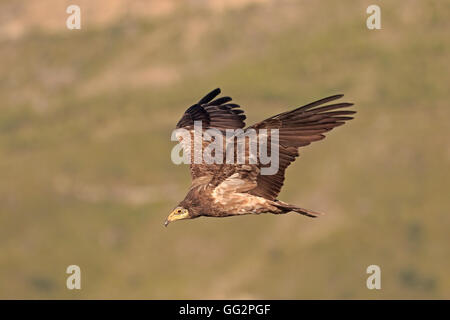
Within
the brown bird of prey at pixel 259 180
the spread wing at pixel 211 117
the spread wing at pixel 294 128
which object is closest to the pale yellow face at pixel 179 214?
the brown bird of prey at pixel 259 180

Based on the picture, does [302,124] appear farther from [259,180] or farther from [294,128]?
[259,180]

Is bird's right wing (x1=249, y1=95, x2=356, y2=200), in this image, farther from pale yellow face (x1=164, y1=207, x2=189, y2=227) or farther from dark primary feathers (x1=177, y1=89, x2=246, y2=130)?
dark primary feathers (x1=177, y1=89, x2=246, y2=130)

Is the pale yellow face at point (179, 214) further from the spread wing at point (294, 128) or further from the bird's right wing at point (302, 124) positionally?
the bird's right wing at point (302, 124)

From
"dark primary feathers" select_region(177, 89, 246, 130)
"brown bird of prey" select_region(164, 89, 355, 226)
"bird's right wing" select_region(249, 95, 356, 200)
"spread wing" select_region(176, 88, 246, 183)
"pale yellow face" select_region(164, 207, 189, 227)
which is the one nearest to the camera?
"bird's right wing" select_region(249, 95, 356, 200)

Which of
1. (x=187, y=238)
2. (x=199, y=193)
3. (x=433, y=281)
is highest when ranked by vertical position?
(x=187, y=238)

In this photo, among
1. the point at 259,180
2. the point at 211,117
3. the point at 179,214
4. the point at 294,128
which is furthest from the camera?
the point at 211,117

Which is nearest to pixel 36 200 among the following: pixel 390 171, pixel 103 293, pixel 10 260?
pixel 10 260

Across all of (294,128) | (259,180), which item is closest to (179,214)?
(259,180)

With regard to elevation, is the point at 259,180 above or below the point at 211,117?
below

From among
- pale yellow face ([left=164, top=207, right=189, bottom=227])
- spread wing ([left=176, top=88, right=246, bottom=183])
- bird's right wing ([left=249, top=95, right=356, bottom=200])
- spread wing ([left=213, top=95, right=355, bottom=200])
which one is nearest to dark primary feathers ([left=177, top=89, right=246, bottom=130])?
spread wing ([left=176, top=88, right=246, bottom=183])

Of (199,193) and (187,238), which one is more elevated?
(187,238)

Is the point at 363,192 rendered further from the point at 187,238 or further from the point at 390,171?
the point at 187,238
